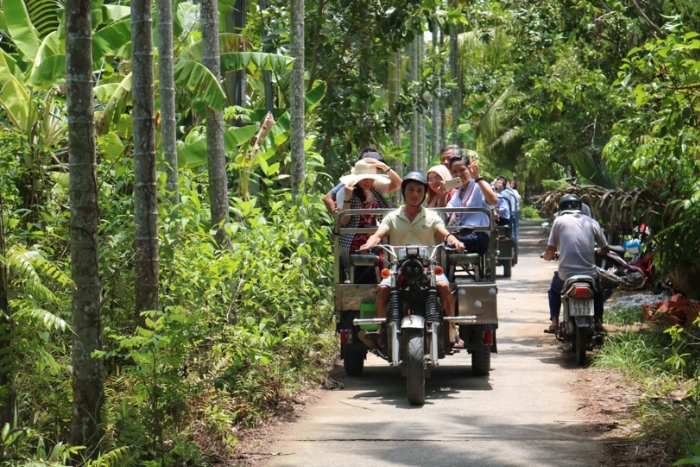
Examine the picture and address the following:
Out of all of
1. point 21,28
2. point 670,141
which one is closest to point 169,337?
point 670,141

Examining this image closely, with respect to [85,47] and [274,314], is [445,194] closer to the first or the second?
[274,314]

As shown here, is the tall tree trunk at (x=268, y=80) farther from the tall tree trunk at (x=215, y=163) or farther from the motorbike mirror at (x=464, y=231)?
the motorbike mirror at (x=464, y=231)

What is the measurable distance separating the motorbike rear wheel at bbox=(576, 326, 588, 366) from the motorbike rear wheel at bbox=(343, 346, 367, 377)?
7.56 ft

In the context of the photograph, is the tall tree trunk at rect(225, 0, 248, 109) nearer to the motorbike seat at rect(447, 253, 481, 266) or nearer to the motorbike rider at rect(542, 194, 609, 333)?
the motorbike rider at rect(542, 194, 609, 333)

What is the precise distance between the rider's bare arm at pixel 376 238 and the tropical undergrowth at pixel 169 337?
659mm

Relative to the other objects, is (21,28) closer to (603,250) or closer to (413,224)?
(413,224)

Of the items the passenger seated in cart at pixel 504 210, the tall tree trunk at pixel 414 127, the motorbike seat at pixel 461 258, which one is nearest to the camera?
the motorbike seat at pixel 461 258

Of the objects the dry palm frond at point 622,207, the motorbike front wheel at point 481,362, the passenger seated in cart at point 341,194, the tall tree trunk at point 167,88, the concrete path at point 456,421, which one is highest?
the tall tree trunk at point 167,88

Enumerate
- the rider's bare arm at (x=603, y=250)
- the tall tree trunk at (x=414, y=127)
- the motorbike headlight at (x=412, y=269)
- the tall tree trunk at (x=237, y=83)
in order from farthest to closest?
the tall tree trunk at (x=414, y=127), the tall tree trunk at (x=237, y=83), the rider's bare arm at (x=603, y=250), the motorbike headlight at (x=412, y=269)

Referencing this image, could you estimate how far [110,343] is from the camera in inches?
346

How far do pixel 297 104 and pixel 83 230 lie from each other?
6.76 metres

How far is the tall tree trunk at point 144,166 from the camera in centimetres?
799

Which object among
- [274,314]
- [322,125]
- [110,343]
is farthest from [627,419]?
[322,125]

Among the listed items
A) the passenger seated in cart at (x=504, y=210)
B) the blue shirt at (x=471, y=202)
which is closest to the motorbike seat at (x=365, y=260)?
the blue shirt at (x=471, y=202)
